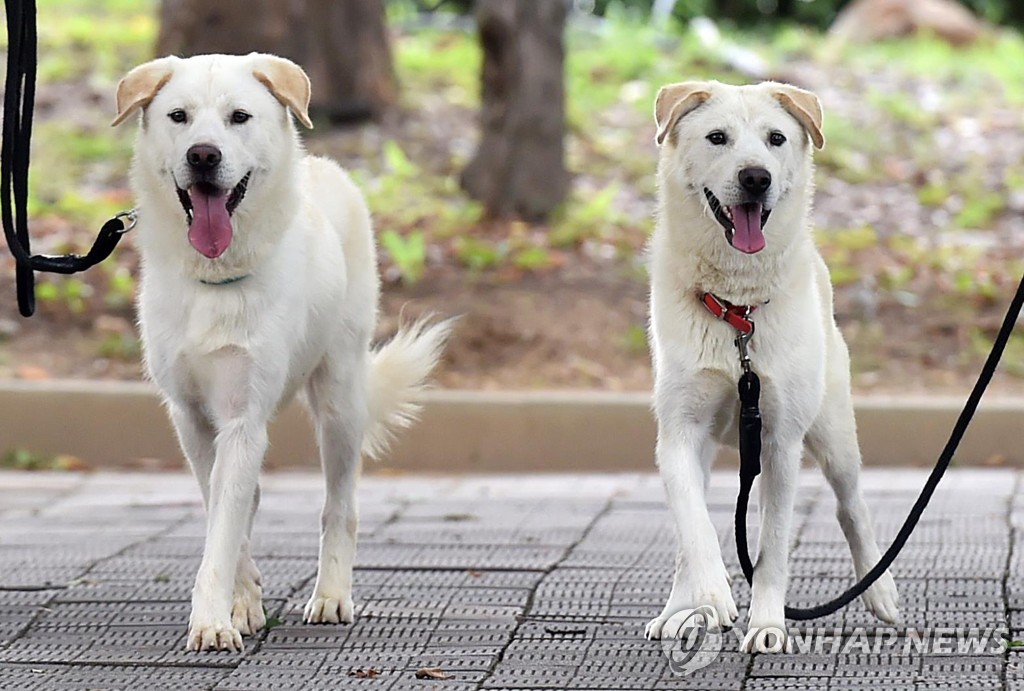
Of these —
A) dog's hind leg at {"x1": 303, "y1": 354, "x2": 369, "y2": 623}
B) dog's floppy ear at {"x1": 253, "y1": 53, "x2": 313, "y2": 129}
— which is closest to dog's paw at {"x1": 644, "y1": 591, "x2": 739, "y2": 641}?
dog's hind leg at {"x1": 303, "y1": 354, "x2": 369, "y2": 623}

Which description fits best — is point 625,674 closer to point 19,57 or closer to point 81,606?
point 81,606

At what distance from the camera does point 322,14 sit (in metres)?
12.6

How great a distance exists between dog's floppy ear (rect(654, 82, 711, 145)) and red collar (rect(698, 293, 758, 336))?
472 millimetres

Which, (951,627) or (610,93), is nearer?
(951,627)

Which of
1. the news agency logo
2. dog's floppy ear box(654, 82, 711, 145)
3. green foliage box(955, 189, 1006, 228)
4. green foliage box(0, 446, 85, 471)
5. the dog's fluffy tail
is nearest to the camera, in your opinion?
the news agency logo

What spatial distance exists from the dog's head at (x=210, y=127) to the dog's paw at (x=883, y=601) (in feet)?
6.73

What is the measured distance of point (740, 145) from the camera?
→ 175 inches

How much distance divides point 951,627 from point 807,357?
85 centimetres

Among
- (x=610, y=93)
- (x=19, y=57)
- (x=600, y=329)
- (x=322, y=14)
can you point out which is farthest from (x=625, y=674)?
(x=610, y=93)

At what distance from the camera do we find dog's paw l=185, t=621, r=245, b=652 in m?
4.39

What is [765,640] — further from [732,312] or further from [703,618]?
[732,312]

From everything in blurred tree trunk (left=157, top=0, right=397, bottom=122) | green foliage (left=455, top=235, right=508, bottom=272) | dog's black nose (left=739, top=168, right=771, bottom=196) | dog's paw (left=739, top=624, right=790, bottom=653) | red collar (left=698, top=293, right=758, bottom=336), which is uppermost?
dog's black nose (left=739, top=168, right=771, bottom=196)

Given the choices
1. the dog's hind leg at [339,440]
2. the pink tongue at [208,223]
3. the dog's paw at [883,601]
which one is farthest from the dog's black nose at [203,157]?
the dog's paw at [883,601]

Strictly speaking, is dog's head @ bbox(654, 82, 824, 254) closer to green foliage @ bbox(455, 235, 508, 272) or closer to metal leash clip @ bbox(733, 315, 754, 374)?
metal leash clip @ bbox(733, 315, 754, 374)
